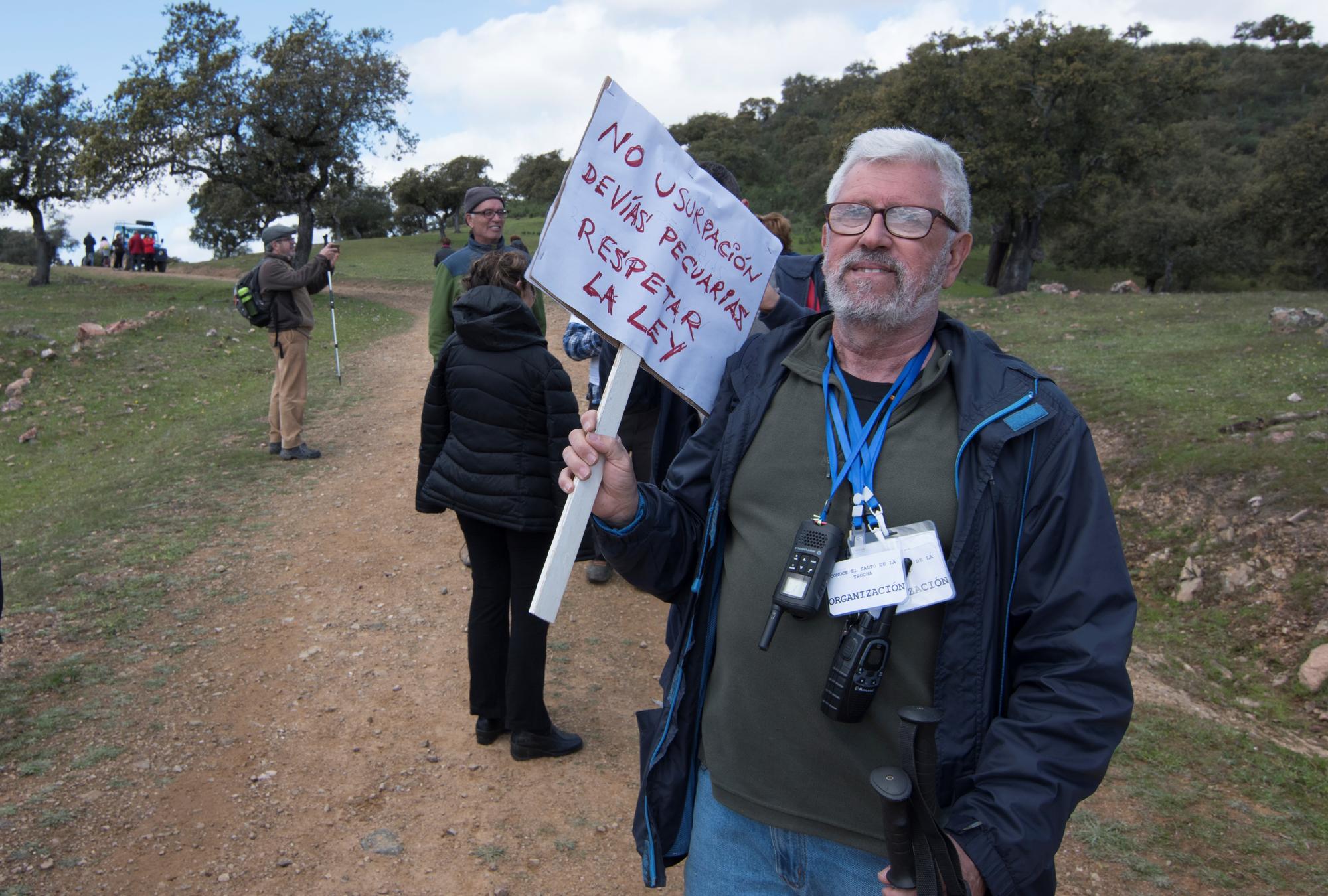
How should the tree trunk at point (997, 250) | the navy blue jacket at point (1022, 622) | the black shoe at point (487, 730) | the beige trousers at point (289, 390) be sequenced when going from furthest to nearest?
the tree trunk at point (997, 250) → the beige trousers at point (289, 390) → the black shoe at point (487, 730) → the navy blue jacket at point (1022, 622)

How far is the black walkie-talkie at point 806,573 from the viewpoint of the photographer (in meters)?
1.86

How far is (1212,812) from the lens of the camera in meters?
4.09

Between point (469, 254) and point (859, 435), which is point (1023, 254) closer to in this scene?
point (469, 254)

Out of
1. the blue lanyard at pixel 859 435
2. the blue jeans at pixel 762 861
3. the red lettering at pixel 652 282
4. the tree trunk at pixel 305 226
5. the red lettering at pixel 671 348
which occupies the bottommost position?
the blue jeans at pixel 762 861

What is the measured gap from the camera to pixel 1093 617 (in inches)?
69.1

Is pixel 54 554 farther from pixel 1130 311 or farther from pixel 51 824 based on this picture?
pixel 1130 311

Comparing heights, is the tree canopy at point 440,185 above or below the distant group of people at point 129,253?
above

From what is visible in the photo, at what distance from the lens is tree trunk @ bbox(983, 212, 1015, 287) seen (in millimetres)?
34250

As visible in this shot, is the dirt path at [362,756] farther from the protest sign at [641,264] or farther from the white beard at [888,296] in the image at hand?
the white beard at [888,296]

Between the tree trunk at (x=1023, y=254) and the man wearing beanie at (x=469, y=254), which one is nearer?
the man wearing beanie at (x=469, y=254)

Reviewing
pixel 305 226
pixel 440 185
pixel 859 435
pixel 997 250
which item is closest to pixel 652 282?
pixel 859 435

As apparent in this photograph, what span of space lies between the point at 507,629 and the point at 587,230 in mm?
2647

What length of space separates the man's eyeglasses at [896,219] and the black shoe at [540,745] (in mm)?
3108

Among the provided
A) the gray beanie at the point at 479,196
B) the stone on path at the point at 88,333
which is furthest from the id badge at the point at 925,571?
the stone on path at the point at 88,333
